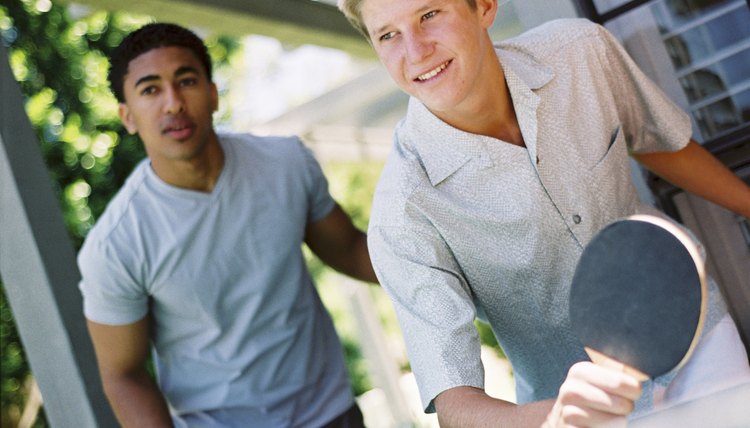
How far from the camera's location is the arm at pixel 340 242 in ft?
11.5

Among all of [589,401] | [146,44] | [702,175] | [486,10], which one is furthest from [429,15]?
[146,44]

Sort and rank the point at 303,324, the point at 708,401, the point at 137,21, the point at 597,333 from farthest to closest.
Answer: the point at 137,21, the point at 303,324, the point at 597,333, the point at 708,401

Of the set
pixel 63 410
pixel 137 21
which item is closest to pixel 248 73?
pixel 137 21

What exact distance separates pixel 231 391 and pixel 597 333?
1.96 metres

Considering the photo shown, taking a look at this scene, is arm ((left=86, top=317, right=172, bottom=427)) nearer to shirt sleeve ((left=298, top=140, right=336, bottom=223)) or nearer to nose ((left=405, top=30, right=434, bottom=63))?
shirt sleeve ((left=298, top=140, right=336, bottom=223))

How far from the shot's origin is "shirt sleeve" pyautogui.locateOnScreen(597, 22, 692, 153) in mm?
2594

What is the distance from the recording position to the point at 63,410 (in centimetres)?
348

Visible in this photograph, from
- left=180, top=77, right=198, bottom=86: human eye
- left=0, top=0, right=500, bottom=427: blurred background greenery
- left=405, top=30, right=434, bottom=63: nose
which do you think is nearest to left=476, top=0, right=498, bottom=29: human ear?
left=405, top=30, right=434, bottom=63: nose

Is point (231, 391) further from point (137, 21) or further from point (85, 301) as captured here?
point (137, 21)

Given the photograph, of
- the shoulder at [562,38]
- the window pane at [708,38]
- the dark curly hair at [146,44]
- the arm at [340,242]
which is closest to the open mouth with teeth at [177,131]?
the dark curly hair at [146,44]

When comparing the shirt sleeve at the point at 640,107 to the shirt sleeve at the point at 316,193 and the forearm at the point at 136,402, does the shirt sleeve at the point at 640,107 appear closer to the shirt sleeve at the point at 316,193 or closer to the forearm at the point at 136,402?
the shirt sleeve at the point at 316,193

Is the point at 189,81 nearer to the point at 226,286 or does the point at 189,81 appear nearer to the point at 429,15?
the point at 226,286

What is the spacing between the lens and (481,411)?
6.75 feet

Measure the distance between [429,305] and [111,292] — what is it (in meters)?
1.33
